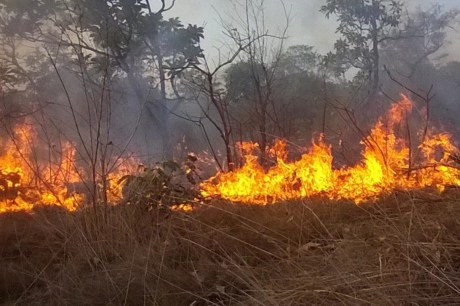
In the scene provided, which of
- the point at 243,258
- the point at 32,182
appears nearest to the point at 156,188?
the point at 243,258

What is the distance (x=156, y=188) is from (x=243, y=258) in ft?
5.44

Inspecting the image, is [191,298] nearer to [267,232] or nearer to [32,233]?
[267,232]

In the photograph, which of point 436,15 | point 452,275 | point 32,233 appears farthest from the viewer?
point 436,15

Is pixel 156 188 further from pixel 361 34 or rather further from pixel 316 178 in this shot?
pixel 361 34

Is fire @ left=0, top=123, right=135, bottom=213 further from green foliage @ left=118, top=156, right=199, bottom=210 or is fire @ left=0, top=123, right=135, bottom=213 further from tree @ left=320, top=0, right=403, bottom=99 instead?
tree @ left=320, top=0, right=403, bottom=99

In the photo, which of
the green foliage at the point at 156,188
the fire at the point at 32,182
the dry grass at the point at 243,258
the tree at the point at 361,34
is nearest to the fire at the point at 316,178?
the green foliage at the point at 156,188

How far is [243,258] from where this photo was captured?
312 cm

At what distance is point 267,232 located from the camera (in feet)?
12.5

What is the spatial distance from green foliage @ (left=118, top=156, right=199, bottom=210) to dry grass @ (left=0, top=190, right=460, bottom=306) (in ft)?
0.55

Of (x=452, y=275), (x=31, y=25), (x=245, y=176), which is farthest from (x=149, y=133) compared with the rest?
(x=452, y=275)

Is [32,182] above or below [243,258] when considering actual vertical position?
above

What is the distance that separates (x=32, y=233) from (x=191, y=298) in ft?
7.60

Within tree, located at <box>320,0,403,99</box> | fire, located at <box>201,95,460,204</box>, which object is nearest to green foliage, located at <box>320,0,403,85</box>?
tree, located at <box>320,0,403,99</box>

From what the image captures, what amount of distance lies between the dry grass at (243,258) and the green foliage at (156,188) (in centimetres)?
17
